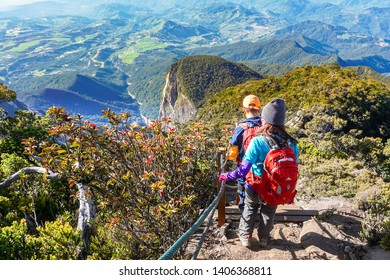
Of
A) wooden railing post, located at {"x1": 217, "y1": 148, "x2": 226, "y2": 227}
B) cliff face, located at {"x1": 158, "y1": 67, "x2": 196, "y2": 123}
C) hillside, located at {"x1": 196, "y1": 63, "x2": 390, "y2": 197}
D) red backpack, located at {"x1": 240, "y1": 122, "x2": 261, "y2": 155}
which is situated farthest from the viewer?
cliff face, located at {"x1": 158, "y1": 67, "x2": 196, "y2": 123}

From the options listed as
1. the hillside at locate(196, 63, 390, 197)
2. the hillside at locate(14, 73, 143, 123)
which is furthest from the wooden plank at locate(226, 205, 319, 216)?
the hillside at locate(14, 73, 143, 123)

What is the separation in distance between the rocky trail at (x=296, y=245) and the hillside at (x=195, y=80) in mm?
82397

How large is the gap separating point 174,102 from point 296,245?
99209 millimetres

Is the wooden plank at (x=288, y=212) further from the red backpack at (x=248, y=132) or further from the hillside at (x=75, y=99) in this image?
the hillside at (x=75, y=99)

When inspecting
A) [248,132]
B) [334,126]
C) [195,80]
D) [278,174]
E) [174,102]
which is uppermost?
[248,132]

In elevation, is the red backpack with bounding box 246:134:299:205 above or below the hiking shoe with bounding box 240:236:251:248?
above

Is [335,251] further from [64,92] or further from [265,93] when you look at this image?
[64,92]

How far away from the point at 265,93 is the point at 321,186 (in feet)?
74.8

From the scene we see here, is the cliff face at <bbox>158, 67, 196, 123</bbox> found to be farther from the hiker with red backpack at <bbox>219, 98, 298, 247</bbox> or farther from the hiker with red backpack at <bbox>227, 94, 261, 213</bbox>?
the hiker with red backpack at <bbox>219, 98, 298, 247</bbox>

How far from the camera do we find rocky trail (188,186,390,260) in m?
3.56

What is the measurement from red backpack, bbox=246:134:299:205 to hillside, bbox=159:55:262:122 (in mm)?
83305

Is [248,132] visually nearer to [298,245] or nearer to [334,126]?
[298,245]

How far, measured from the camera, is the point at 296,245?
383 centimetres

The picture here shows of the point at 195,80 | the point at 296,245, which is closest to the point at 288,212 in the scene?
the point at 296,245
